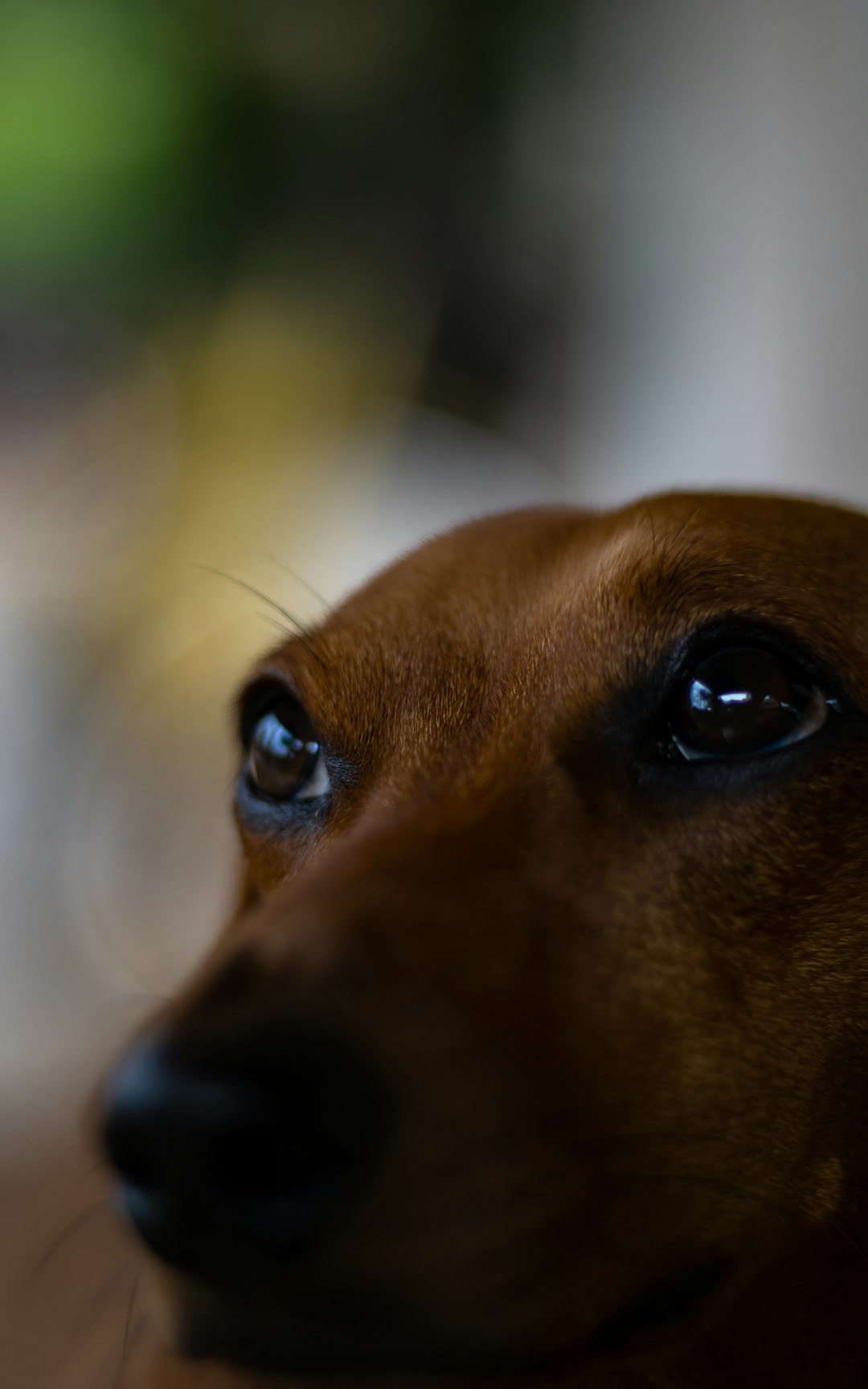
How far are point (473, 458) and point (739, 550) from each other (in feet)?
10.9

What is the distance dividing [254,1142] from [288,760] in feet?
2.37

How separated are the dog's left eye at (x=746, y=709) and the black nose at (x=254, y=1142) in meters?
0.49

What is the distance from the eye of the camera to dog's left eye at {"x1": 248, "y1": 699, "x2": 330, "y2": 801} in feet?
4.50

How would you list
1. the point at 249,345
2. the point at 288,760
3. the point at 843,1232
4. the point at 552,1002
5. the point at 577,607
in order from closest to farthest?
the point at 552,1002
the point at 843,1232
the point at 577,607
the point at 288,760
the point at 249,345

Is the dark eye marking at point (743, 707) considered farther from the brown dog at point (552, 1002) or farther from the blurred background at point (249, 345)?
the blurred background at point (249, 345)

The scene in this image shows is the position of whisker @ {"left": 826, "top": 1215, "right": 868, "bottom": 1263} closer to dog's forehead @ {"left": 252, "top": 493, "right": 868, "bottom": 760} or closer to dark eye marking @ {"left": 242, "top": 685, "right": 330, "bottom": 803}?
dog's forehead @ {"left": 252, "top": 493, "right": 868, "bottom": 760}

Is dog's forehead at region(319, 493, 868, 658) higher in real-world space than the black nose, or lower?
higher

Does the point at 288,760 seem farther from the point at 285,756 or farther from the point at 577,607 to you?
the point at 577,607

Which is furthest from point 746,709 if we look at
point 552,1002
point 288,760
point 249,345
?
point 249,345

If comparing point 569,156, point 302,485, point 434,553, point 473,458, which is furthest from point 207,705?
point 434,553

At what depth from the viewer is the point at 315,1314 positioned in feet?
2.37

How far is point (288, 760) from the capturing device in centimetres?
139

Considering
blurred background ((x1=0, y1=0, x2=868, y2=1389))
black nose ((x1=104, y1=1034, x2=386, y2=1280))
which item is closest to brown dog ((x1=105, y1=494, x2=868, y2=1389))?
black nose ((x1=104, y1=1034, x2=386, y2=1280))

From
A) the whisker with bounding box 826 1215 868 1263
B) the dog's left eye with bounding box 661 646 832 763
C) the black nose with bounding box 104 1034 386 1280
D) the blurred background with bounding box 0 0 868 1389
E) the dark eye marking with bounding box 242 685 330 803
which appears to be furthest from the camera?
the blurred background with bounding box 0 0 868 1389
